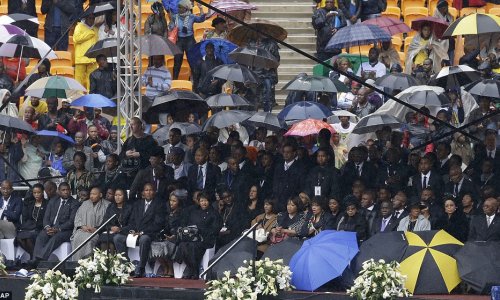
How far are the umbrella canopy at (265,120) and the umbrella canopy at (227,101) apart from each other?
0.44 m

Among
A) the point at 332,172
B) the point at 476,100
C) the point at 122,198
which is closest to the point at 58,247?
the point at 122,198

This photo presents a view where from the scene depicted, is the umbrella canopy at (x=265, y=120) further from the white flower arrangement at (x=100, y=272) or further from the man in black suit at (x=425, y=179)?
the white flower arrangement at (x=100, y=272)

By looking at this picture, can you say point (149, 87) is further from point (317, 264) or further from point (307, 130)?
point (317, 264)

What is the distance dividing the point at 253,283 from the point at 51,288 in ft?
8.96

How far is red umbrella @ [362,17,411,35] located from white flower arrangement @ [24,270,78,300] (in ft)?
30.4

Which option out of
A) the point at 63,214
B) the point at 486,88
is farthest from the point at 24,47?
the point at 486,88

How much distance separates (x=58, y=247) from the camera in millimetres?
28078

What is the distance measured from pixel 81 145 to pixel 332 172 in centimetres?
470

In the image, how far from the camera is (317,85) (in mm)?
29672

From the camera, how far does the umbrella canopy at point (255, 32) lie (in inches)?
1232

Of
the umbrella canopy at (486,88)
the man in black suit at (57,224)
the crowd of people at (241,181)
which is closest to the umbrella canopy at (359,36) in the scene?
the crowd of people at (241,181)

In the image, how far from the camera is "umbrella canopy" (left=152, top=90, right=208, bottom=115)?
99.5ft

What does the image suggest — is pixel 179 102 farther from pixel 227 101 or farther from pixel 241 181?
pixel 241 181

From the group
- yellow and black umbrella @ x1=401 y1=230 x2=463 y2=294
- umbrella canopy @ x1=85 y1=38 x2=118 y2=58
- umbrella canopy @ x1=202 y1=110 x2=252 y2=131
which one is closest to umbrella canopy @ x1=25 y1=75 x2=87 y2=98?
umbrella canopy @ x1=85 y1=38 x2=118 y2=58
